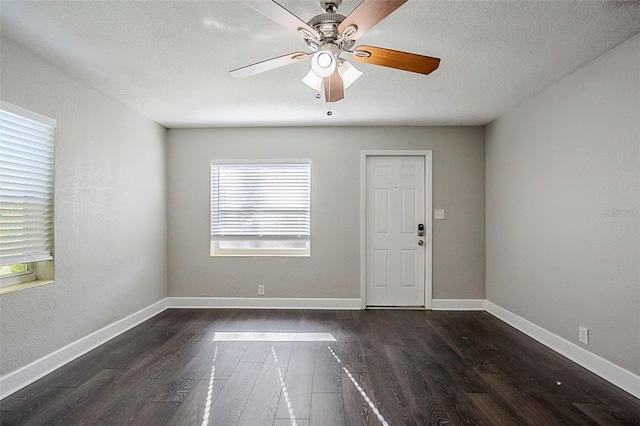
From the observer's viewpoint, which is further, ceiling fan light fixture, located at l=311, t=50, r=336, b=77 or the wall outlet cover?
the wall outlet cover

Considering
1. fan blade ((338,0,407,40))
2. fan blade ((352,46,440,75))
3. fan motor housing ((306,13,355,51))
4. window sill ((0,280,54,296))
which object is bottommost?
window sill ((0,280,54,296))

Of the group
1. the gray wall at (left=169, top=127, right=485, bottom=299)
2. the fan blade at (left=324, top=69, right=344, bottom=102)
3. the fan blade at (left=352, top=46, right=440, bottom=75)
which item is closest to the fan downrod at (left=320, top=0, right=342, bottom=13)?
the fan blade at (left=352, top=46, right=440, bottom=75)

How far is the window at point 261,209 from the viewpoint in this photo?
4672mm

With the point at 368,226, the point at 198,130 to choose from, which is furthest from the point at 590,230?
the point at 198,130

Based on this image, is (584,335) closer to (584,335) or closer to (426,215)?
(584,335)

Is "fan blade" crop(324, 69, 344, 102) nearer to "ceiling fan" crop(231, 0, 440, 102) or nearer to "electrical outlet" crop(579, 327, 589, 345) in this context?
"ceiling fan" crop(231, 0, 440, 102)

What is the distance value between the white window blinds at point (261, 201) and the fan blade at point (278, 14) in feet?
9.33

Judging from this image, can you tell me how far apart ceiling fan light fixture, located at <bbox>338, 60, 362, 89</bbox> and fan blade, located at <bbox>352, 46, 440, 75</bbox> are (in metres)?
0.16

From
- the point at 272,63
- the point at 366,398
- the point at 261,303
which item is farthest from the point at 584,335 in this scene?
the point at 261,303

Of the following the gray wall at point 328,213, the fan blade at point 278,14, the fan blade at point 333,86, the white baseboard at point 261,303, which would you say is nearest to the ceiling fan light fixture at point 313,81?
the fan blade at point 333,86

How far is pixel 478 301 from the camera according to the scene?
4578 millimetres

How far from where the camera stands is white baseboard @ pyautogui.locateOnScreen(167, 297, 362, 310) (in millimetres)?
4609

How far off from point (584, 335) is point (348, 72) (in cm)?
278

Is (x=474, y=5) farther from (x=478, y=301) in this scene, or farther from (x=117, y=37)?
(x=478, y=301)
